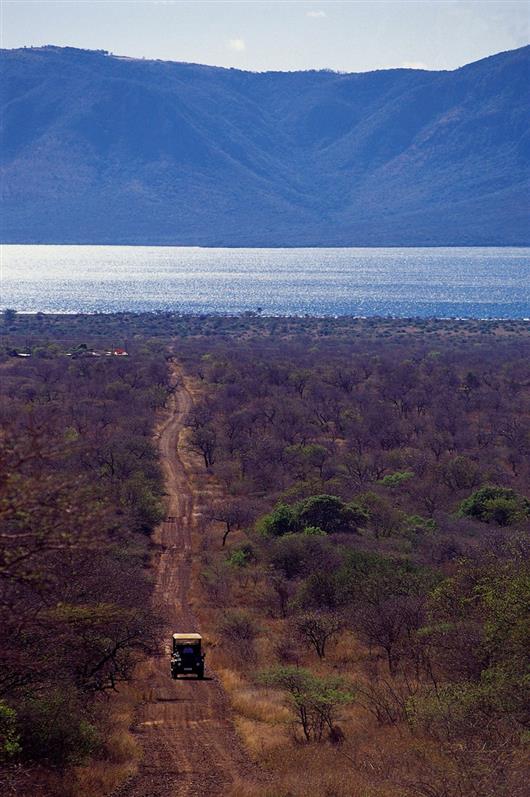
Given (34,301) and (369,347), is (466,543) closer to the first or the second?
(369,347)

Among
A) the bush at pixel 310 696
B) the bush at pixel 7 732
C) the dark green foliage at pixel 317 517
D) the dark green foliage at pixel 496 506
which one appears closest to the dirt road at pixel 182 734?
the bush at pixel 310 696

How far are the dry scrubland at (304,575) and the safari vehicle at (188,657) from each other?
795 mm

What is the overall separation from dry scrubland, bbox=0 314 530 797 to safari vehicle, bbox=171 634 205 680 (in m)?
0.79

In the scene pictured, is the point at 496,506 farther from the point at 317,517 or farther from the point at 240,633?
the point at 240,633

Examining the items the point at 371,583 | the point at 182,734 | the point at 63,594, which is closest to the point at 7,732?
the point at 63,594

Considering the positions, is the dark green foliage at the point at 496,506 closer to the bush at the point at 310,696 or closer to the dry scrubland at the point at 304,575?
the dry scrubland at the point at 304,575

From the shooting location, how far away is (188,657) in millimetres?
22781

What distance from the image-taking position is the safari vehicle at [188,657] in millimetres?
22812

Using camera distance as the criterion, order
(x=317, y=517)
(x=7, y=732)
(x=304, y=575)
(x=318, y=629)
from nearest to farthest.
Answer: (x=7, y=732)
(x=318, y=629)
(x=304, y=575)
(x=317, y=517)

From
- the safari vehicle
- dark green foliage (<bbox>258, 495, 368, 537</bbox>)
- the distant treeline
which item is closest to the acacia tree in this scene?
the safari vehicle

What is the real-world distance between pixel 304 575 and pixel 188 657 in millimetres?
8734

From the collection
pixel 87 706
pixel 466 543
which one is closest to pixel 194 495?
pixel 466 543

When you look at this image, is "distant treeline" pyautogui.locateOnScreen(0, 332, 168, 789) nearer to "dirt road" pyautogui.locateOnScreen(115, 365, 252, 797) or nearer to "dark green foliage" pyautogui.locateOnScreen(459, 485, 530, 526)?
"dirt road" pyautogui.locateOnScreen(115, 365, 252, 797)

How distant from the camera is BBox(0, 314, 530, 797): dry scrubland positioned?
1574cm
